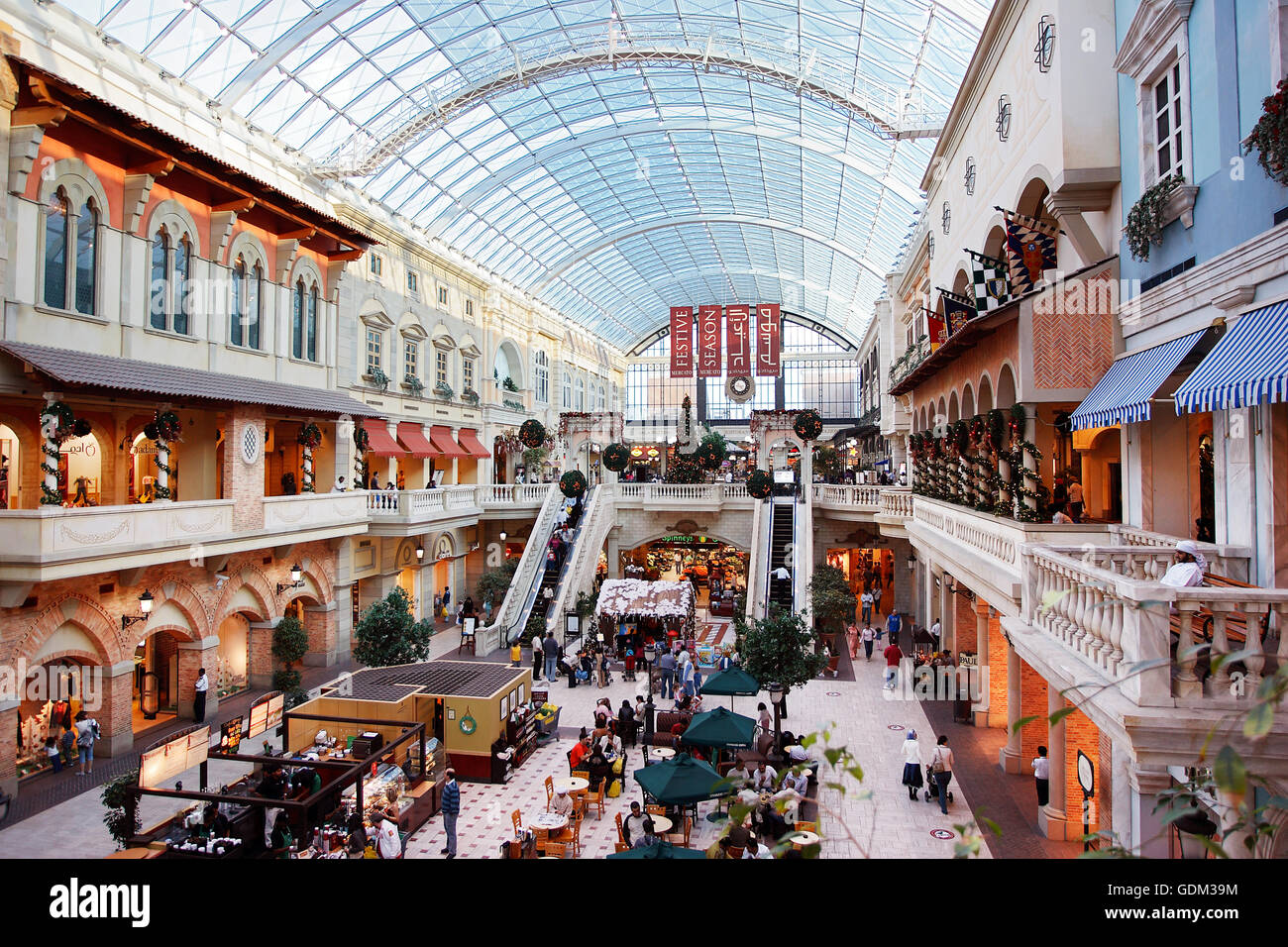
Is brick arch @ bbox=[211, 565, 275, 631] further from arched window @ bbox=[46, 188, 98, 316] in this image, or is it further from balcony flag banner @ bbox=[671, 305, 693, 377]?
balcony flag banner @ bbox=[671, 305, 693, 377]

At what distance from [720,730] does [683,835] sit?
2.05 meters

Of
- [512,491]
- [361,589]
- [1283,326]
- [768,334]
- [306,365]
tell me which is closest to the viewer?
[1283,326]

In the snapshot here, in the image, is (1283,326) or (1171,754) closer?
(1171,754)

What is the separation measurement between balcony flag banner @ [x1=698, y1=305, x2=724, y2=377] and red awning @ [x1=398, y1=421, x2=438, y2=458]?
1269 cm

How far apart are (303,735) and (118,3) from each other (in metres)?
16.1

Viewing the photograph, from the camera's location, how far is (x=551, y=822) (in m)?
11.5

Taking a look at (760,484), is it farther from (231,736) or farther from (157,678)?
(231,736)

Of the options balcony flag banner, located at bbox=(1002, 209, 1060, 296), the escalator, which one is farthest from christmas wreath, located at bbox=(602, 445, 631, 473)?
balcony flag banner, located at bbox=(1002, 209, 1060, 296)

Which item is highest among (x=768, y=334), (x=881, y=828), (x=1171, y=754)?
(x=768, y=334)

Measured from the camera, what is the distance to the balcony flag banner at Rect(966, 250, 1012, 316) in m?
14.5

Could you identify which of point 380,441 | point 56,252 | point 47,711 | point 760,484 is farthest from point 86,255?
point 760,484

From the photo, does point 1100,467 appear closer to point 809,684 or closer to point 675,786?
point 809,684

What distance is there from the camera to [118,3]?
54.4 ft

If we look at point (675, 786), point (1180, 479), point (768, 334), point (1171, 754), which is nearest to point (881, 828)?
point (675, 786)
